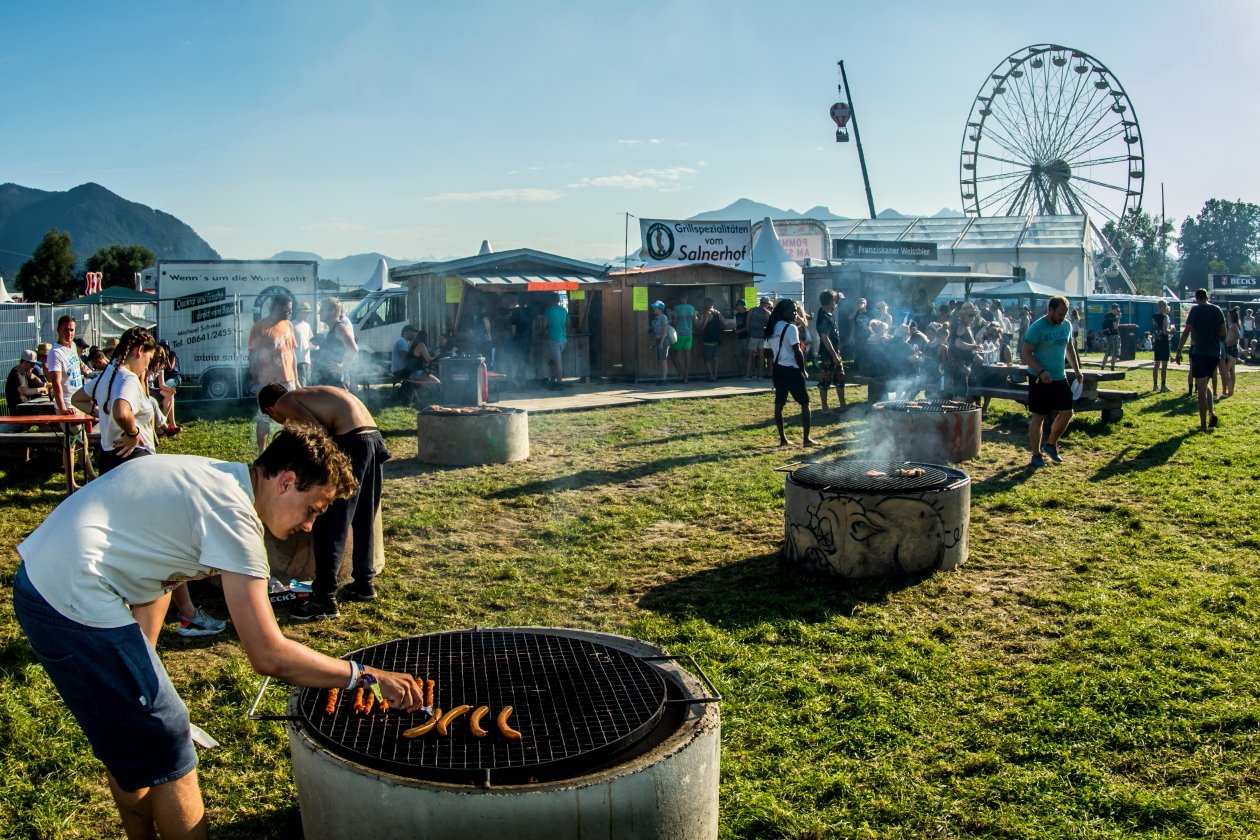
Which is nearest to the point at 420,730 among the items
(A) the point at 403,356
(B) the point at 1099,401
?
(B) the point at 1099,401

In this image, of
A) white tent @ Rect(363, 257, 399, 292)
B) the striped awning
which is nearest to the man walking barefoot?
the striped awning

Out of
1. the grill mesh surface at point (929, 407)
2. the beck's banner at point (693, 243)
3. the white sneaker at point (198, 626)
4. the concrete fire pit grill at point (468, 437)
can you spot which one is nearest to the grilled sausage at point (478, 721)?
the white sneaker at point (198, 626)

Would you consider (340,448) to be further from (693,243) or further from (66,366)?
(693,243)

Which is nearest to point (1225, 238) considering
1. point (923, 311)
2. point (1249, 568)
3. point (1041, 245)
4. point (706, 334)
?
point (1041, 245)

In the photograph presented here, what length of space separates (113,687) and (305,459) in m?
0.82

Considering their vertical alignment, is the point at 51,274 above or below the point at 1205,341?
above

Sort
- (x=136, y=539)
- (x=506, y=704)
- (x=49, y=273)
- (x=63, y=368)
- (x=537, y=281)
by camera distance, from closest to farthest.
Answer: (x=136, y=539)
(x=506, y=704)
(x=63, y=368)
(x=537, y=281)
(x=49, y=273)

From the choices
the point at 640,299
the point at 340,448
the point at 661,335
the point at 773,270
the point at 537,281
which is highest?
the point at 773,270

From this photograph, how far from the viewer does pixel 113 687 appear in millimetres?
2658

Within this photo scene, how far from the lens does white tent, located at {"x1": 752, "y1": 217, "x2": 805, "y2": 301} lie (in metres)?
26.8

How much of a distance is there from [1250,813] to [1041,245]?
50.9m

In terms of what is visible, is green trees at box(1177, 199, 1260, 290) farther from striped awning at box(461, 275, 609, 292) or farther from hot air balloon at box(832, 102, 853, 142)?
striped awning at box(461, 275, 609, 292)

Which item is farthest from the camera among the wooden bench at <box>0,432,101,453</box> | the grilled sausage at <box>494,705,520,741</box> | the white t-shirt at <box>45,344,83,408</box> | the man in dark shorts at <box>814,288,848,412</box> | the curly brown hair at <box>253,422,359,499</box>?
the man in dark shorts at <box>814,288,848,412</box>

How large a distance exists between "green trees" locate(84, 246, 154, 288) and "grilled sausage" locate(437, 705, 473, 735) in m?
57.0
